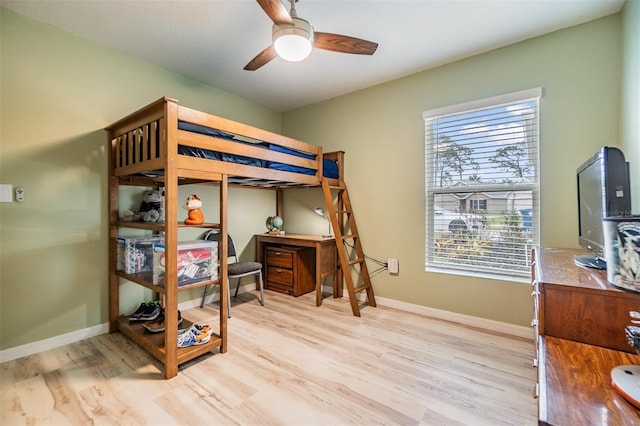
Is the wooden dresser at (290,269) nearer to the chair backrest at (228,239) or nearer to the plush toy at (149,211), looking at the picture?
the chair backrest at (228,239)

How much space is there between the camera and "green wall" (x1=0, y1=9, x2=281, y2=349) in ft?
6.33

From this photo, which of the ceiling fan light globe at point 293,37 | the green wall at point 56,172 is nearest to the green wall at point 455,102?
the ceiling fan light globe at point 293,37

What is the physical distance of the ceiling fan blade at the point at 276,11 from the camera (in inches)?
55.2

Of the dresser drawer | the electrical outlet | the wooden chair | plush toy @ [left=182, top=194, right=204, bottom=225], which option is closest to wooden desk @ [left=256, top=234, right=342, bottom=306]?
the dresser drawer

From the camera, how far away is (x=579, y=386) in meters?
0.72

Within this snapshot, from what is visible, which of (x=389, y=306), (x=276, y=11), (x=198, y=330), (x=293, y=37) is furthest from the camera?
(x=389, y=306)

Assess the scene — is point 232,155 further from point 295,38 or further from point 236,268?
point 236,268

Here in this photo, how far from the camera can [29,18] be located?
6.49ft

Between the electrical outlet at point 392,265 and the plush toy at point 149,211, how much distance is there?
2.23 m

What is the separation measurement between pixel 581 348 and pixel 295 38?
1.87 meters

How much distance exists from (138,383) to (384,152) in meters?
2.78

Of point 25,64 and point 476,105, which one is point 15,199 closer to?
point 25,64

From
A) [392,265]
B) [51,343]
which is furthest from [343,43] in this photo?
[51,343]

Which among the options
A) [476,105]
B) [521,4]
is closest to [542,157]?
[476,105]
